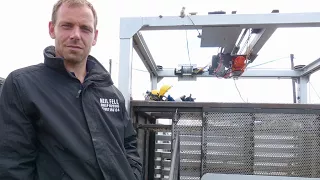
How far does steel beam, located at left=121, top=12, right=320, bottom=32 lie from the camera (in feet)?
6.20

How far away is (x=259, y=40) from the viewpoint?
2.52 metres

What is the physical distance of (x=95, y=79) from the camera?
4.29ft

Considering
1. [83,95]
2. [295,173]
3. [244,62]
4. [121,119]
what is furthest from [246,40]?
[83,95]

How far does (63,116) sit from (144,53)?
1.85 metres

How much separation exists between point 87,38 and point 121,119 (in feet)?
1.39

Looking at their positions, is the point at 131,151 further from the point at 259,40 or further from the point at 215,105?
the point at 259,40

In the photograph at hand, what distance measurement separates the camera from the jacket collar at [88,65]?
1.18 metres

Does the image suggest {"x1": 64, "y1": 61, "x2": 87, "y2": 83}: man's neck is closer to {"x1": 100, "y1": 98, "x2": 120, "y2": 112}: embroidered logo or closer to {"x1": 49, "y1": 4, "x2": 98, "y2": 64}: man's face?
{"x1": 49, "y1": 4, "x2": 98, "y2": 64}: man's face

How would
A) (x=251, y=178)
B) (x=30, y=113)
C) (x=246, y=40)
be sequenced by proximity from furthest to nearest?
1. (x=246, y=40)
2. (x=251, y=178)
3. (x=30, y=113)

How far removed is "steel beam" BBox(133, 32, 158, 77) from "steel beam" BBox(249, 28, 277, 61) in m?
1.03

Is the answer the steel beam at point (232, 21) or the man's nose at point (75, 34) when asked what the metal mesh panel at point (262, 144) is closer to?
the steel beam at point (232, 21)

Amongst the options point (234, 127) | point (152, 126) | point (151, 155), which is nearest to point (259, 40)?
point (234, 127)

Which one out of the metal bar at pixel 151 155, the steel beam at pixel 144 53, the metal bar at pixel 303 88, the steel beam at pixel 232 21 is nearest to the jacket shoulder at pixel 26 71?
the steel beam at pixel 232 21

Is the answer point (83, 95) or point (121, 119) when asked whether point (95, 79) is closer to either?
point (83, 95)
